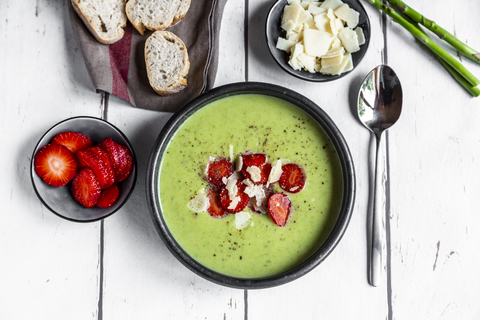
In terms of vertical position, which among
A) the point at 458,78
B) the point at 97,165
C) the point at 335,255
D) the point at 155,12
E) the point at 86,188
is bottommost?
the point at 86,188

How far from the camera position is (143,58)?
5.77 ft

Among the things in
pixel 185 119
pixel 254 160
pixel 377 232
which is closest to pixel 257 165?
pixel 254 160

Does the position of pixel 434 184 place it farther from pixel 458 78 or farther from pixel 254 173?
pixel 254 173

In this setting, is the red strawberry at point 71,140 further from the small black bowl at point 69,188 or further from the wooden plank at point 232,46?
the wooden plank at point 232,46

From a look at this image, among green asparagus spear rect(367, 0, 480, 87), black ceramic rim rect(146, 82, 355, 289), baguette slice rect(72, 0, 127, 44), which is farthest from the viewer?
green asparagus spear rect(367, 0, 480, 87)

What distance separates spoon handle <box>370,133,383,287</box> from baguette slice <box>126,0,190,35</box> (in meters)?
1.08

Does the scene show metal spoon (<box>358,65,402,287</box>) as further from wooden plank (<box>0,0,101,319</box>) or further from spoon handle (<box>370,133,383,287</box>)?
wooden plank (<box>0,0,101,319</box>)

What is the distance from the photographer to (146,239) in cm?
177

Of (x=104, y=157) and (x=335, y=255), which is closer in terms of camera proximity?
(x=104, y=157)

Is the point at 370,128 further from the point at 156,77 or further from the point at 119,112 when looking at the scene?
the point at 119,112

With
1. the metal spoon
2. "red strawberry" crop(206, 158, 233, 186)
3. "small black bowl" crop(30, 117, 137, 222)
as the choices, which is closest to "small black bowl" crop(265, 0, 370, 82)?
the metal spoon

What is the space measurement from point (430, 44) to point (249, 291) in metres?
1.42

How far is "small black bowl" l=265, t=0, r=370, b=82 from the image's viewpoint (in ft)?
5.61

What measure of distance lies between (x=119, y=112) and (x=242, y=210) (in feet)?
2.35
